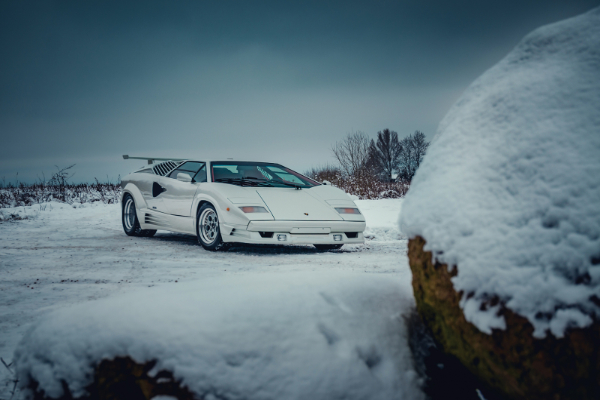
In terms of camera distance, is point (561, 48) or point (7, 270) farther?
point (7, 270)

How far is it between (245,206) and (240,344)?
3.56 meters

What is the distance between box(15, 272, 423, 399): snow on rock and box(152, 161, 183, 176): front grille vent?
5.15 meters

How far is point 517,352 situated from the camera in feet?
3.38

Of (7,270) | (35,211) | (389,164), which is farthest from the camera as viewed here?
(389,164)

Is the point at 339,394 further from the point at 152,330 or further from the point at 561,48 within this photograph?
the point at 561,48

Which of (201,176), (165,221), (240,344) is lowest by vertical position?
(240,344)

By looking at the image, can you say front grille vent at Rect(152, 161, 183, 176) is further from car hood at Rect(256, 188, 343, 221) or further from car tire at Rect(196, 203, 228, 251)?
car hood at Rect(256, 188, 343, 221)

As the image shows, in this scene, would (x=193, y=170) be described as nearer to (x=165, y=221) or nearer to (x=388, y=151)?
(x=165, y=221)

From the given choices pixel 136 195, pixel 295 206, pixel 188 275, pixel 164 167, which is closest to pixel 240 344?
pixel 188 275

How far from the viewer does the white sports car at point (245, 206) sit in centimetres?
477

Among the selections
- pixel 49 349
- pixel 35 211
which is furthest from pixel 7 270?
pixel 35 211

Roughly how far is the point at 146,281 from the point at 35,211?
9295mm

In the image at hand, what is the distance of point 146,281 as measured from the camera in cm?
333

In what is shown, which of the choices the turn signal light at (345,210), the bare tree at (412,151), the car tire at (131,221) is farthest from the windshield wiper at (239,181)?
the bare tree at (412,151)
